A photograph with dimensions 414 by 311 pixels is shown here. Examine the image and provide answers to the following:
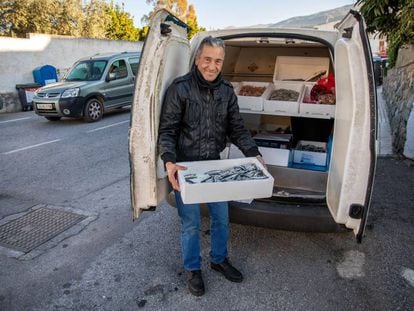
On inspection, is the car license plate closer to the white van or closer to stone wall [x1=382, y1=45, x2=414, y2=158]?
the white van

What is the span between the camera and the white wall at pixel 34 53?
12.1 m

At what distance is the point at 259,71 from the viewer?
5414mm

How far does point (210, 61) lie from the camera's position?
234 centimetres

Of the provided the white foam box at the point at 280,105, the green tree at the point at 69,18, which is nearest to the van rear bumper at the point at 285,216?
the white foam box at the point at 280,105

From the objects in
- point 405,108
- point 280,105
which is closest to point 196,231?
point 280,105

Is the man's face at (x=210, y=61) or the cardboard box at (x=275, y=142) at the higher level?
the man's face at (x=210, y=61)

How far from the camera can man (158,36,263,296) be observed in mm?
2355

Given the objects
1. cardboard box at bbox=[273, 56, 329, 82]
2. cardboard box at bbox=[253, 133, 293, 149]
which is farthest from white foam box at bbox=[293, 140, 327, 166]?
cardboard box at bbox=[273, 56, 329, 82]

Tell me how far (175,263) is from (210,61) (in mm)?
1708

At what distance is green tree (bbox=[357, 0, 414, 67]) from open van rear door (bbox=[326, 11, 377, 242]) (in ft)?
11.9

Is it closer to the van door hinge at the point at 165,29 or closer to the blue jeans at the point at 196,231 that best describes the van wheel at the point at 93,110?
the van door hinge at the point at 165,29

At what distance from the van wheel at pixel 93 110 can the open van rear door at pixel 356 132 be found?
26.4 ft

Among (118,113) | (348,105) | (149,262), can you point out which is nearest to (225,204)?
(149,262)

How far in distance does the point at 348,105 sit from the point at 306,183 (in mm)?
1393
